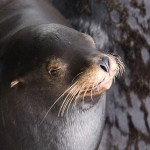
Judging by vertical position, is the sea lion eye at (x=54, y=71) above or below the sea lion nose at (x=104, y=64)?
below

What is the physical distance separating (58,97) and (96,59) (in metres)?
0.51

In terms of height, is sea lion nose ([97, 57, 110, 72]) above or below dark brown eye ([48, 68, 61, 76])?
above

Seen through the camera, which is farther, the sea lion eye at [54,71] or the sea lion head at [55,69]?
the sea lion eye at [54,71]

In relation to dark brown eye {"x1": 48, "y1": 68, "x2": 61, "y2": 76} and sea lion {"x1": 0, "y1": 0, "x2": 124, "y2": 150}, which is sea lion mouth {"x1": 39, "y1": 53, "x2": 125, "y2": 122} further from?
dark brown eye {"x1": 48, "y1": 68, "x2": 61, "y2": 76}

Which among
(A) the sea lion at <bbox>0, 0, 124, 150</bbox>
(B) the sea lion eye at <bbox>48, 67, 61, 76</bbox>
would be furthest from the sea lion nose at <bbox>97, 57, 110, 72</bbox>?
(B) the sea lion eye at <bbox>48, 67, 61, 76</bbox>

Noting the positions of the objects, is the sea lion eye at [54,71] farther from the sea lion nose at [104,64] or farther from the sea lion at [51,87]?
the sea lion nose at [104,64]

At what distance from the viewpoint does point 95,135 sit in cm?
516

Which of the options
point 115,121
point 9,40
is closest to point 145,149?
point 115,121

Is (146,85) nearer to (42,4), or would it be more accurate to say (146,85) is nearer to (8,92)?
(42,4)

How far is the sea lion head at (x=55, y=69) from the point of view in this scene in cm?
413

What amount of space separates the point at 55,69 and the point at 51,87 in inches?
6.4

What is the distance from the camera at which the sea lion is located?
4.20 meters

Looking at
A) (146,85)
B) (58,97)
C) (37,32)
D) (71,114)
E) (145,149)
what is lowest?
(145,149)

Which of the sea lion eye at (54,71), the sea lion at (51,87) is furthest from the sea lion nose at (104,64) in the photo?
the sea lion eye at (54,71)
